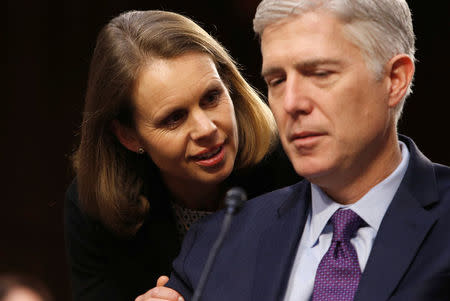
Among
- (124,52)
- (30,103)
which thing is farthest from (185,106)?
(30,103)

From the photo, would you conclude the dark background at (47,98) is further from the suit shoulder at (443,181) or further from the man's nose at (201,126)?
the suit shoulder at (443,181)

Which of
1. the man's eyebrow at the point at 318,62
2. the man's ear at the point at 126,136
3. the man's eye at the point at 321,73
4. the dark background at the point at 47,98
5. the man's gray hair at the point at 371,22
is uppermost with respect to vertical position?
the man's gray hair at the point at 371,22

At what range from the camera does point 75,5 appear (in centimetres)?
352

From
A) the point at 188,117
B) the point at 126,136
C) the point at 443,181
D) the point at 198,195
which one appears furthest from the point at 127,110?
the point at 443,181

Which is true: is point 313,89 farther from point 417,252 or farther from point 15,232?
point 15,232

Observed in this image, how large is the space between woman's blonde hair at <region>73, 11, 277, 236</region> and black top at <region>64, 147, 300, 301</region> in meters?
0.06

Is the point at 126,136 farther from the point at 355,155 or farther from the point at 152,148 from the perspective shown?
the point at 355,155

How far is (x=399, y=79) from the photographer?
58.4 inches

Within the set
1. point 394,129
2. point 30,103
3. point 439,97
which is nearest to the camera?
point 394,129

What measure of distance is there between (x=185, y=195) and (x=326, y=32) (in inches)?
42.9

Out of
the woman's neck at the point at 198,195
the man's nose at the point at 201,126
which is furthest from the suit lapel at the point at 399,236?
the woman's neck at the point at 198,195

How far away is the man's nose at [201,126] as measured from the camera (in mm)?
2031

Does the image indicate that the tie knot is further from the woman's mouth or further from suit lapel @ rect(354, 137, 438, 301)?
the woman's mouth

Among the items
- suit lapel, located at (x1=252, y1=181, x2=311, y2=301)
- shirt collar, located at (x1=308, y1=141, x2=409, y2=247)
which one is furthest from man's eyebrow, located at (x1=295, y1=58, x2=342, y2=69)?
suit lapel, located at (x1=252, y1=181, x2=311, y2=301)
